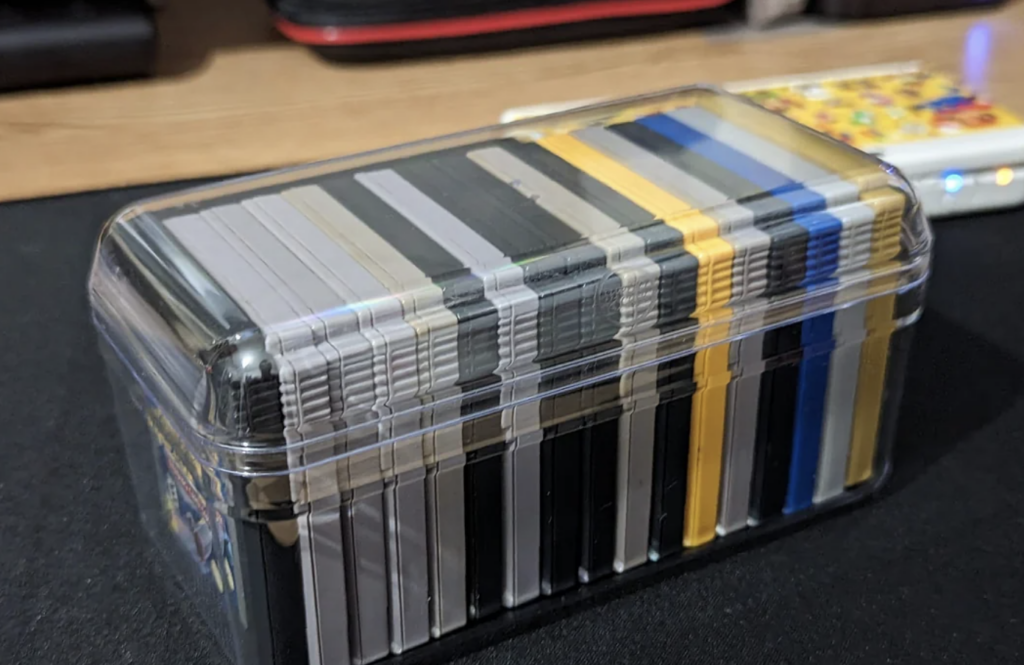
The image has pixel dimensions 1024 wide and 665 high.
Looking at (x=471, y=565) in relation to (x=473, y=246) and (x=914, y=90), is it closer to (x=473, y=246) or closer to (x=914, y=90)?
(x=473, y=246)

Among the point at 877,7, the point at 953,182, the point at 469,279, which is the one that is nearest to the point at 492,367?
the point at 469,279

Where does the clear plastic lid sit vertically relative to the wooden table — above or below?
above

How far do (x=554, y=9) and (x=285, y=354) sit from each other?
25.3 inches

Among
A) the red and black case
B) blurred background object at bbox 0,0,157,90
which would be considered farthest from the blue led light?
blurred background object at bbox 0,0,157,90

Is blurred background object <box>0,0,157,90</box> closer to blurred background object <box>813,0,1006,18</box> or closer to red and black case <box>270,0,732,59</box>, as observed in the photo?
red and black case <box>270,0,732,59</box>

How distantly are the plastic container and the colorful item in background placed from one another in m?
0.25

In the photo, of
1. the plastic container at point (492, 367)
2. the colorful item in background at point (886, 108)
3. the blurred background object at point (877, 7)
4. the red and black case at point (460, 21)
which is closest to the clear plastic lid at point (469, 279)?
the plastic container at point (492, 367)

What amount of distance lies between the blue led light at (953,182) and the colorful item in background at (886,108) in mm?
29

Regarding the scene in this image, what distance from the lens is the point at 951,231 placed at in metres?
0.73

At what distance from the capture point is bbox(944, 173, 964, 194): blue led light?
72 cm

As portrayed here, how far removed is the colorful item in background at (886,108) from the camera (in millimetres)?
734

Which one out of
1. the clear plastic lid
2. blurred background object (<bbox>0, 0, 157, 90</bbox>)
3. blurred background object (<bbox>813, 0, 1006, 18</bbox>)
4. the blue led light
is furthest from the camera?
blurred background object (<bbox>813, 0, 1006, 18</bbox>)

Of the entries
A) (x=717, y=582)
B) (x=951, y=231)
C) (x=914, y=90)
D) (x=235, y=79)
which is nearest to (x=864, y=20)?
(x=914, y=90)

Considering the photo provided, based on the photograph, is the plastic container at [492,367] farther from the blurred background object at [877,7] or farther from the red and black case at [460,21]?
the blurred background object at [877,7]
